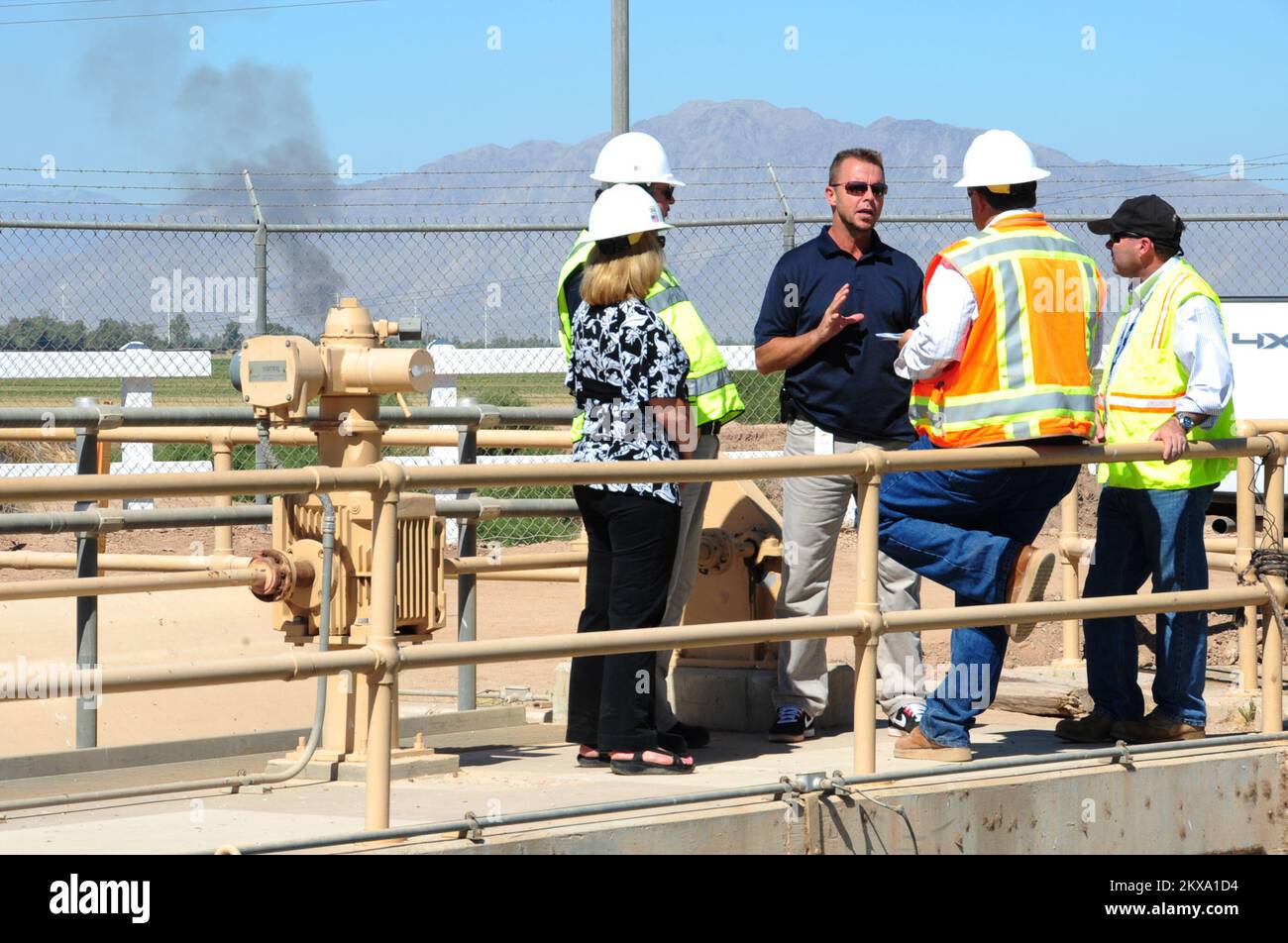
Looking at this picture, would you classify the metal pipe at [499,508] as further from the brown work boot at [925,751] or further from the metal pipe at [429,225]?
the metal pipe at [429,225]

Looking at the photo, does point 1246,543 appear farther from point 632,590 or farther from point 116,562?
point 116,562

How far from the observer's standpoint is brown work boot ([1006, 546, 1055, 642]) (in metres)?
5.41

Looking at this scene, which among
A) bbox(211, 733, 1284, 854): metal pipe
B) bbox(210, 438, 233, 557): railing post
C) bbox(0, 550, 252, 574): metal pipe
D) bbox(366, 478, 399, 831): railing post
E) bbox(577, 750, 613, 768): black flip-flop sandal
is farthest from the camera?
bbox(210, 438, 233, 557): railing post

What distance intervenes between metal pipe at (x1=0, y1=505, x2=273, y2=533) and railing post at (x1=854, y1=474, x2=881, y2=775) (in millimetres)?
2228

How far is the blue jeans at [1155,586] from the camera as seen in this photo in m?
5.87

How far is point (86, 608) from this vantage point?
6.23 meters

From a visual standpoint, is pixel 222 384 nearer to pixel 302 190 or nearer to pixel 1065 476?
pixel 302 190

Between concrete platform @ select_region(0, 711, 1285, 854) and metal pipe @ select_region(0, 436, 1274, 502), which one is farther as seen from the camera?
concrete platform @ select_region(0, 711, 1285, 854)

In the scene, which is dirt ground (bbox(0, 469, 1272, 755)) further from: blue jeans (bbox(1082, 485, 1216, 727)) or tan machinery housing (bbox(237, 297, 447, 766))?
blue jeans (bbox(1082, 485, 1216, 727))

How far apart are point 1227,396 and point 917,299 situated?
1066 millimetres

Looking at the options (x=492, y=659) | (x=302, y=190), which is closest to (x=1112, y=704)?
(x=492, y=659)

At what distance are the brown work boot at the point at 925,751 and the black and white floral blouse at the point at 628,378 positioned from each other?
97cm

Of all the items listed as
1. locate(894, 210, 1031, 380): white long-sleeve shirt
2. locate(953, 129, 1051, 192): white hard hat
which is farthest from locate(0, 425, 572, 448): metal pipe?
locate(953, 129, 1051, 192): white hard hat

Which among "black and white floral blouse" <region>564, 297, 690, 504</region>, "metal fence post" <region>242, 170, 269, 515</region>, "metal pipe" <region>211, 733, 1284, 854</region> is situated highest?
"metal fence post" <region>242, 170, 269, 515</region>
